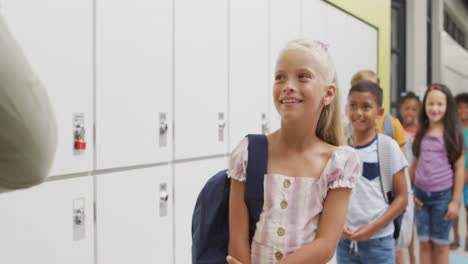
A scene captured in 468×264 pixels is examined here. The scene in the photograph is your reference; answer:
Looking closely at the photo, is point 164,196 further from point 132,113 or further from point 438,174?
point 438,174

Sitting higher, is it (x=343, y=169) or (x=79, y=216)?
(x=343, y=169)

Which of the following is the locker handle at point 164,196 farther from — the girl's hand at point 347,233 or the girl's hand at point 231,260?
the girl's hand at point 231,260

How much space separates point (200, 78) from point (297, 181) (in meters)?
1.61

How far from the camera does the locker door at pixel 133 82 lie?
224 cm

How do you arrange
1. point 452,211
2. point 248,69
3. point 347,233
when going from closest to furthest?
point 347,233 < point 248,69 < point 452,211

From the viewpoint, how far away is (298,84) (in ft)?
4.81

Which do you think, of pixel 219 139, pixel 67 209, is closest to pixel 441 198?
pixel 219 139

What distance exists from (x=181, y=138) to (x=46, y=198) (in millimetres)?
949

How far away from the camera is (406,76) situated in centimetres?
854

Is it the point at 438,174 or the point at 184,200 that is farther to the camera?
the point at 438,174

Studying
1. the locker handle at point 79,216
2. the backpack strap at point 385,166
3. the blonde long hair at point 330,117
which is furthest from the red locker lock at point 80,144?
the backpack strap at point 385,166

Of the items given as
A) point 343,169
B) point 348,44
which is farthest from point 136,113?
point 348,44

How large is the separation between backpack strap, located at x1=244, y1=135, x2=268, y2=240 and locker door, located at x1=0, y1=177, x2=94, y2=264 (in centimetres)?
80

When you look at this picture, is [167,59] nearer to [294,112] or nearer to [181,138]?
[181,138]
